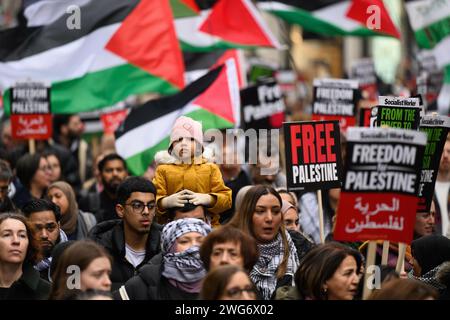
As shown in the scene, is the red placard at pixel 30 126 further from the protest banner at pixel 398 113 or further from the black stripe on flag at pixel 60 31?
the protest banner at pixel 398 113

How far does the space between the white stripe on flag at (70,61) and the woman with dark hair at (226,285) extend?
6808 millimetres

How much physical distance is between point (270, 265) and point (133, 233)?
3.73 ft

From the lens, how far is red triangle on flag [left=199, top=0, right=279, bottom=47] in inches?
647

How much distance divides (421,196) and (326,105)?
5354 mm

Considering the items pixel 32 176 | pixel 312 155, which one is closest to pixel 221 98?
pixel 32 176

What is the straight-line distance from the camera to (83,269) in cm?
773

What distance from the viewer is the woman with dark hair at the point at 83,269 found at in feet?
25.1

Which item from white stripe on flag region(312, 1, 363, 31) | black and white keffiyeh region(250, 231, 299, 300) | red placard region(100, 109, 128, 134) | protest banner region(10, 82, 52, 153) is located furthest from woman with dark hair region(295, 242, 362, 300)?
white stripe on flag region(312, 1, 363, 31)

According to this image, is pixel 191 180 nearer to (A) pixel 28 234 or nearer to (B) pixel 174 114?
(A) pixel 28 234

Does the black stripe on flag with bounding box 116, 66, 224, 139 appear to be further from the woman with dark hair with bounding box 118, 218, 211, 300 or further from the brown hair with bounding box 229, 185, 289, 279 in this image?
the woman with dark hair with bounding box 118, 218, 211, 300

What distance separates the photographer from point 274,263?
9094mm

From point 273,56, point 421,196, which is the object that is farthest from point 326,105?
point 273,56

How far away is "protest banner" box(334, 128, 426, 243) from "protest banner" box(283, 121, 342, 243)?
210 centimetres
